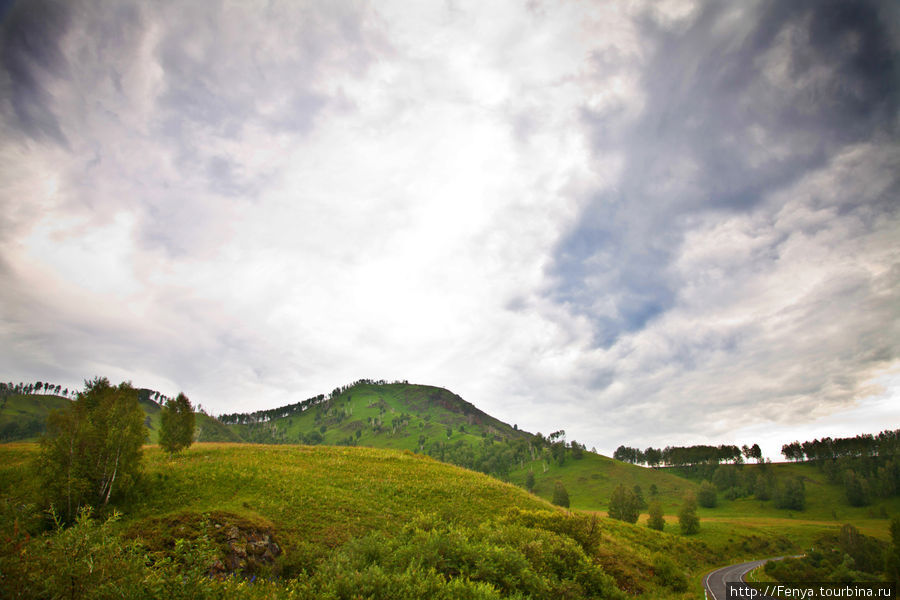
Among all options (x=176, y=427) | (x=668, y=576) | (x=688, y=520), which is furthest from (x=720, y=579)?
(x=176, y=427)

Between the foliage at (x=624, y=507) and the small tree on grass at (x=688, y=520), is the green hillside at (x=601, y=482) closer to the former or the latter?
the small tree on grass at (x=688, y=520)

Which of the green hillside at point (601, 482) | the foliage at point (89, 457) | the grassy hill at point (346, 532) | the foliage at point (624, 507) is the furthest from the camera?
the green hillside at point (601, 482)

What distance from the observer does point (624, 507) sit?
83.2m

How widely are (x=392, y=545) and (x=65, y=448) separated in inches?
932

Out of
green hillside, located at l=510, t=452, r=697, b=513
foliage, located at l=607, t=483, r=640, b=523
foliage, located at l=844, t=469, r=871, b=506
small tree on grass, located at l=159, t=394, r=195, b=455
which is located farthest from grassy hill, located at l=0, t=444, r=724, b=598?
foliage, located at l=844, t=469, r=871, b=506

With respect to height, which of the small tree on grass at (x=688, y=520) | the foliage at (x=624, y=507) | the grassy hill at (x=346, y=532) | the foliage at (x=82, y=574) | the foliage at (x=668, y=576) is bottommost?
the small tree on grass at (x=688, y=520)

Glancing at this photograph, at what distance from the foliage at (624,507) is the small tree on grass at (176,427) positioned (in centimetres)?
8425

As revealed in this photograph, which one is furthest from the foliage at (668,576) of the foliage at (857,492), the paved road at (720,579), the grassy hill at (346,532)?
the foliage at (857,492)

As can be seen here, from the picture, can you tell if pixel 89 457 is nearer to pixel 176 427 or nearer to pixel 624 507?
pixel 176 427

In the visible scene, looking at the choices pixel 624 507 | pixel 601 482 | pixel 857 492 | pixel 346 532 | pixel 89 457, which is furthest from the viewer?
pixel 601 482

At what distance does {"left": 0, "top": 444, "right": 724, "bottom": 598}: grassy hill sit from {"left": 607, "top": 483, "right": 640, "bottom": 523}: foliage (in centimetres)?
3525

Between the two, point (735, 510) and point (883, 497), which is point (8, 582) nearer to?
point (735, 510)

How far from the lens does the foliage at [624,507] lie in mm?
82562

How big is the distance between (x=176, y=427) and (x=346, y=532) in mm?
31824
